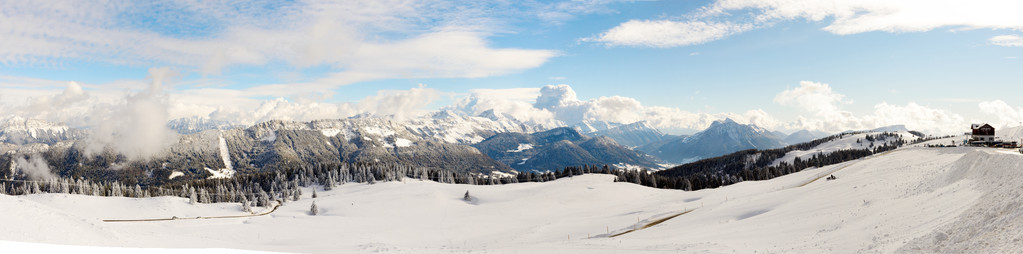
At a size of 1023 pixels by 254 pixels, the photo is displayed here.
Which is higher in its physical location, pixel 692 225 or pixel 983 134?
pixel 983 134

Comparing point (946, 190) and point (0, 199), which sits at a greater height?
point (0, 199)

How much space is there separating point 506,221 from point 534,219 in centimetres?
527

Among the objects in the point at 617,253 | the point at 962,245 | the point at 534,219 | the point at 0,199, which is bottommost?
the point at 534,219

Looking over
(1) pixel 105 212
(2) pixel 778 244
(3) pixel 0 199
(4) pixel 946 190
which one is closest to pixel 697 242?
(2) pixel 778 244

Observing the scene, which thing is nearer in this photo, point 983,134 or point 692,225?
point 692,225

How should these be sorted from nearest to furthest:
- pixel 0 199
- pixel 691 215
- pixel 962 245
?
pixel 962 245, pixel 0 199, pixel 691 215

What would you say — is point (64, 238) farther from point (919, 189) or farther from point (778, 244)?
point (919, 189)

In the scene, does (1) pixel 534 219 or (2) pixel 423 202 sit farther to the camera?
(2) pixel 423 202

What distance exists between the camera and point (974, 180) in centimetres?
3178

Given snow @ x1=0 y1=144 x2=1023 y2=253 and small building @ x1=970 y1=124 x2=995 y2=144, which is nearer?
snow @ x1=0 y1=144 x2=1023 y2=253

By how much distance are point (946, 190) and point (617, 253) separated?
2639 cm

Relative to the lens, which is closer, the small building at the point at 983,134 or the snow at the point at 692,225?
the snow at the point at 692,225

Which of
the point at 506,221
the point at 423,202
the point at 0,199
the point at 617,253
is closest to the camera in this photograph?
the point at 617,253

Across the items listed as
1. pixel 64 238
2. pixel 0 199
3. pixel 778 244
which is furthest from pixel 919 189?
pixel 0 199
